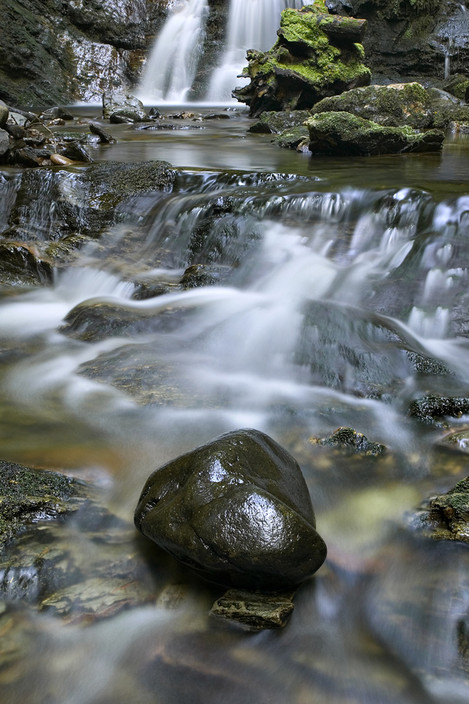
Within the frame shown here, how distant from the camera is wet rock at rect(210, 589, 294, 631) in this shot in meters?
2.18

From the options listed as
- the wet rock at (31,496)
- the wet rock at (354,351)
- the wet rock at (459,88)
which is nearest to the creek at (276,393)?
the wet rock at (354,351)

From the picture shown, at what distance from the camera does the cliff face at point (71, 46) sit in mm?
19203

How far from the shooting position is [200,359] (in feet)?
15.0

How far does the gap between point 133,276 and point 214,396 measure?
2.64 metres

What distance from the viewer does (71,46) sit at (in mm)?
21562

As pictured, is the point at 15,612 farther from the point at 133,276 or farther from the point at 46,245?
the point at 46,245

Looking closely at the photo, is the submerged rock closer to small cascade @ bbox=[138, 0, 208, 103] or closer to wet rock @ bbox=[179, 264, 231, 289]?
wet rock @ bbox=[179, 264, 231, 289]

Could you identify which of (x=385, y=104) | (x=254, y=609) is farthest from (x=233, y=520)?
(x=385, y=104)

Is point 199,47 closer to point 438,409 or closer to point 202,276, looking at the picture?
point 202,276

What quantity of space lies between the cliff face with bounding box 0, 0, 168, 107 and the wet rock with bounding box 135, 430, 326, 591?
65.2ft

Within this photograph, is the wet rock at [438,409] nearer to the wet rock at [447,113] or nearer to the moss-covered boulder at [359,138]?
the moss-covered boulder at [359,138]

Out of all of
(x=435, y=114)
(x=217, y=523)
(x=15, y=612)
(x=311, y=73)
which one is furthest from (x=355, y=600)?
(x=311, y=73)

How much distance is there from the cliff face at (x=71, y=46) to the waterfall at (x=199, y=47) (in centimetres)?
75

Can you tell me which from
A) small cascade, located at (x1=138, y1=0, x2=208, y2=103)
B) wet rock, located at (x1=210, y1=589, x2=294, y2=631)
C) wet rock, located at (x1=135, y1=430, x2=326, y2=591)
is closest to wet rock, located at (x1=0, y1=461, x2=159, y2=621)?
wet rock, located at (x1=135, y1=430, x2=326, y2=591)
